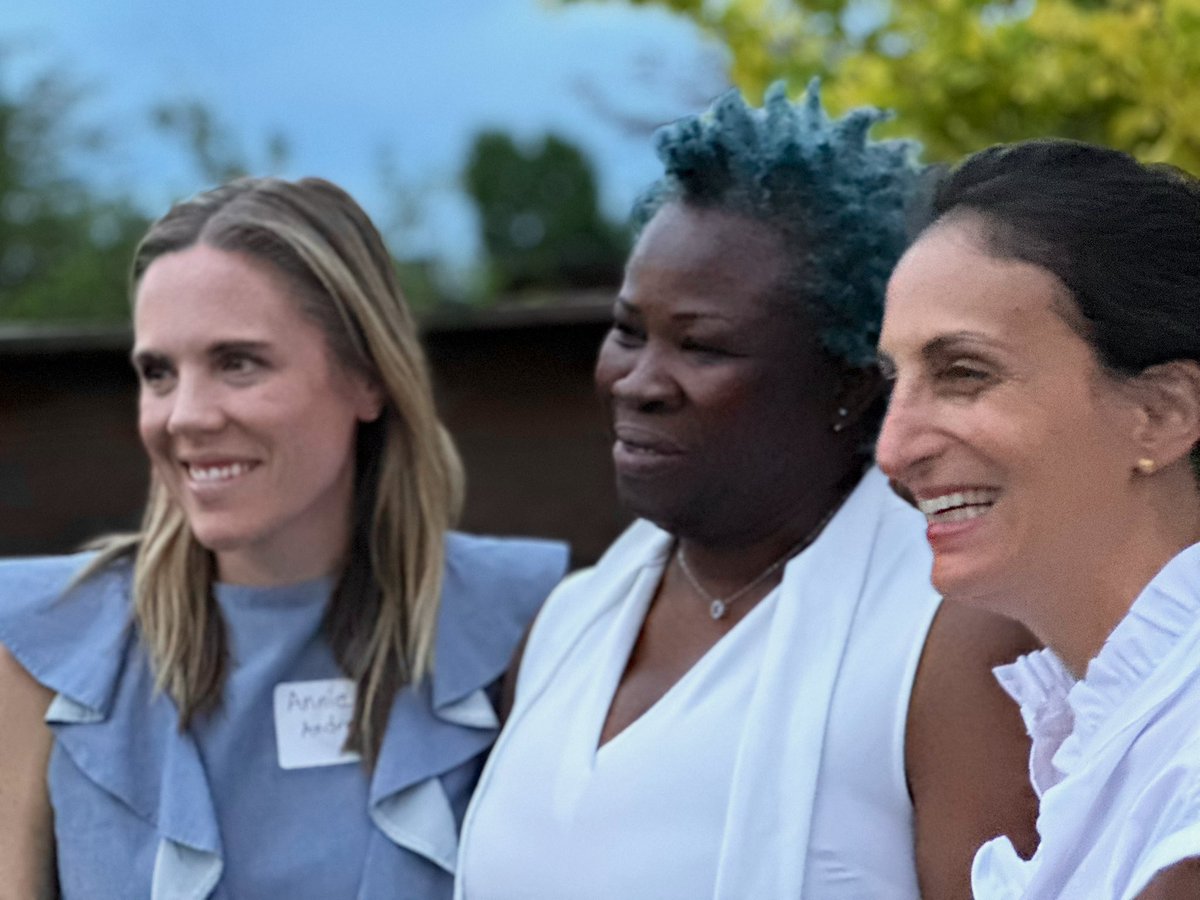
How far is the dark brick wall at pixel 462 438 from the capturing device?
477 cm

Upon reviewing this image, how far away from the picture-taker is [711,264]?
2.35 m

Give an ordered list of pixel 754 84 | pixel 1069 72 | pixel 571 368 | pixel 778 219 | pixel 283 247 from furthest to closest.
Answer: pixel 571 368 < pixel 754 84 < pixel 1069 72 < pixel 283 247 < pixel 778 219

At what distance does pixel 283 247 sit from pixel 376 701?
817 mm

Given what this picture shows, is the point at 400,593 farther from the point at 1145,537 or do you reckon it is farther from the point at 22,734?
the point at 1145,537

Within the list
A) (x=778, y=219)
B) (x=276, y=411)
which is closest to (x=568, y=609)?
(x=276, y=411)

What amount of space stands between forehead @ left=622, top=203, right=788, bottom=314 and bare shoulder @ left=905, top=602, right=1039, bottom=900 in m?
0.56

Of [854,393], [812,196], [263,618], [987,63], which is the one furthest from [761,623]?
[987,63]

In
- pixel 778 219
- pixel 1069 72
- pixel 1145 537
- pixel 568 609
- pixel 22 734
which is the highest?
pixel 1069 72

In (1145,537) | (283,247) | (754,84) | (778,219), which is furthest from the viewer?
(754,84)

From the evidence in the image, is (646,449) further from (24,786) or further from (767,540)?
(24,786)

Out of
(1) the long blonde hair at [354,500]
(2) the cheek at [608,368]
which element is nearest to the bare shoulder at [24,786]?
(1) the long blonde hair at [354,500]

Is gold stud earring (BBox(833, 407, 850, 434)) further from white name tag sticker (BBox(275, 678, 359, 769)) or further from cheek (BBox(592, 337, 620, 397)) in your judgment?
white name tag sticker (BBox(275, 678, 359, 769))

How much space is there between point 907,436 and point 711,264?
67 centimetres

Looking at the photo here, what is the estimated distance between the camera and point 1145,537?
66.3 inches
